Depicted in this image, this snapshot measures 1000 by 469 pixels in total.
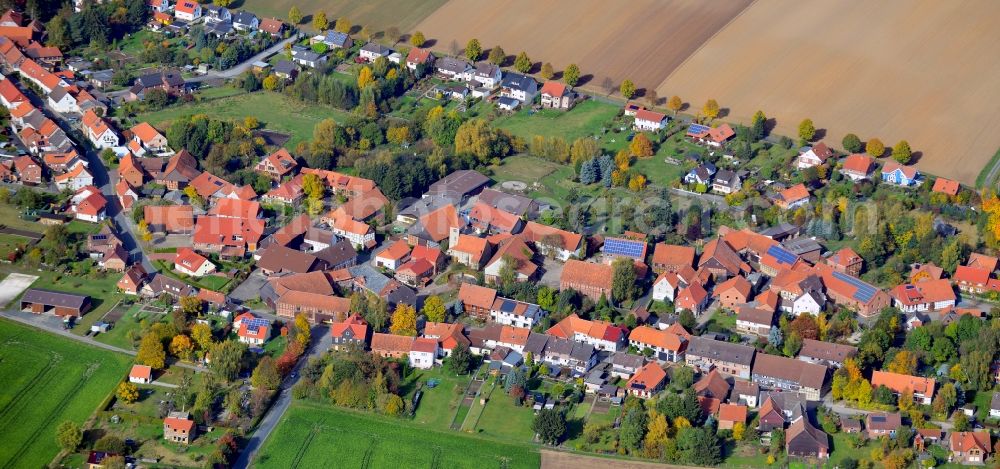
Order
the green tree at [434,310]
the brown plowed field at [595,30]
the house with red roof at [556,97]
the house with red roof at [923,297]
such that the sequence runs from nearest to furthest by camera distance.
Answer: the green tree at [434,310] < the house with red roof at [923,297] < the house with red roof at [556,97] < the brown plowed field at [595,30]

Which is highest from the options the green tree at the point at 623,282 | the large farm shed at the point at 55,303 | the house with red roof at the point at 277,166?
the green tree at the point at 623,282

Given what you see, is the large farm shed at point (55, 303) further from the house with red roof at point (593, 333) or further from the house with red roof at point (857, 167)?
the house with red roof at point (857, 167)

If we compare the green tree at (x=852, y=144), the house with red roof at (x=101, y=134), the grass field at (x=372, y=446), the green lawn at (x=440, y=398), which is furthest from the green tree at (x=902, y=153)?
the house with red roof at (x=101, y=134)

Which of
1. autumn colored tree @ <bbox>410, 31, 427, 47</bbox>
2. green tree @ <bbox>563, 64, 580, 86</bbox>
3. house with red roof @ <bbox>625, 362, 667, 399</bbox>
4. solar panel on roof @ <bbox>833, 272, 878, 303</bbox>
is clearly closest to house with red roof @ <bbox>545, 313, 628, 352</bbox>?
house with red roof @ <bbox>625, 362, 667, 399</bbox>

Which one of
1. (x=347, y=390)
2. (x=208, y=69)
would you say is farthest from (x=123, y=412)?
(x=208, y=69)

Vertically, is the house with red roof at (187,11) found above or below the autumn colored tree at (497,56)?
below

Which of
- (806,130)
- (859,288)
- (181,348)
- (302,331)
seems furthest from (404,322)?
(806,130)
